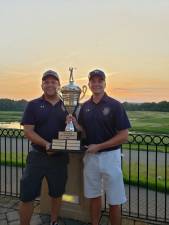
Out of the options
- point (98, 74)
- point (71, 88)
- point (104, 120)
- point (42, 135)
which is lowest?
point (42, 135)

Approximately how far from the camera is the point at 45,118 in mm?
4176

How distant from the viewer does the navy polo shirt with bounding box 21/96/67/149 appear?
4184mm

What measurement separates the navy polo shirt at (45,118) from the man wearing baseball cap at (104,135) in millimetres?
219

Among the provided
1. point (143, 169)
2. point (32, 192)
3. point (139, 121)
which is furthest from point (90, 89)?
point (139, 121)

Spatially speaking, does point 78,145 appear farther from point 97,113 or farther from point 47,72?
point 47,72

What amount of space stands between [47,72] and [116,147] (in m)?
1.22

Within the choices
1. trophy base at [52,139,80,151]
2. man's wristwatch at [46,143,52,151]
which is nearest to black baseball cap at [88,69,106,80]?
trophy base at [52,139,80,151]

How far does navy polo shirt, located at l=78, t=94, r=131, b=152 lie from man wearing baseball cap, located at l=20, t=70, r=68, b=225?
360 millimetres

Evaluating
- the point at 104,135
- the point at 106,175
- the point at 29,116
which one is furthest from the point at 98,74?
the point at 106,175

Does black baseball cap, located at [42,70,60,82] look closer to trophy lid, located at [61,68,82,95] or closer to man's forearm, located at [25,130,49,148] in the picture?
trophy lid, located at [61,68,82,95]

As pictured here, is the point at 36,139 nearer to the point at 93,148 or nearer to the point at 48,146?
the point at 48,146

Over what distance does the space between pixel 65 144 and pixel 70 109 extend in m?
0.47

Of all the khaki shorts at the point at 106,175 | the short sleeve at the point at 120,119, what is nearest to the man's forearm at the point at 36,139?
the khaki shorts at the point at 106,175

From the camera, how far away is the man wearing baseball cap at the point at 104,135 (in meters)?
4.05
